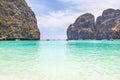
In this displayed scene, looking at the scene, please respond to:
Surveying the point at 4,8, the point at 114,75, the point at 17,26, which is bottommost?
the point at 114,75

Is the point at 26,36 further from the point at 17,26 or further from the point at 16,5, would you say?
the point at 16,5

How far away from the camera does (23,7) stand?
502ft

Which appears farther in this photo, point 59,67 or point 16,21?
point 16,21

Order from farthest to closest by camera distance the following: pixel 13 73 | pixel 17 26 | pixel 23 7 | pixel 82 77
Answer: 1. pixel 23 7
2. pixel 17 26
3. pixel 13 73
4. pixel 82 77

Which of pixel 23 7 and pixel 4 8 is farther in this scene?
pixel 23 7

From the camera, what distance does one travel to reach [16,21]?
13200 centimetres

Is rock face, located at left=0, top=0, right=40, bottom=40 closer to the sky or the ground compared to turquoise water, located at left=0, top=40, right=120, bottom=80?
closer to the sky

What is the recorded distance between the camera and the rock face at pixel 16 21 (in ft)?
390

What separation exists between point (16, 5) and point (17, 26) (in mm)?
25832

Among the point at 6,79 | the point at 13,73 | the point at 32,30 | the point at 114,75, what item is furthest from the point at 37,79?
the point at 32,30

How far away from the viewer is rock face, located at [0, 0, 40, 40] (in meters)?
119

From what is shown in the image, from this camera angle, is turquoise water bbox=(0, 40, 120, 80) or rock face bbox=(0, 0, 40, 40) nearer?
turquoise water bbox=(0, 40, 120, 80)

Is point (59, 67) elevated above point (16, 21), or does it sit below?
below

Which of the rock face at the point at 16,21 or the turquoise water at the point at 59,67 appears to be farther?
the rock face at the point at 16,21
